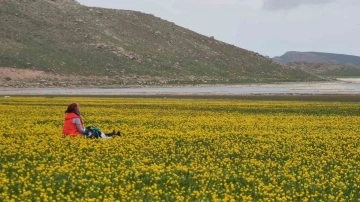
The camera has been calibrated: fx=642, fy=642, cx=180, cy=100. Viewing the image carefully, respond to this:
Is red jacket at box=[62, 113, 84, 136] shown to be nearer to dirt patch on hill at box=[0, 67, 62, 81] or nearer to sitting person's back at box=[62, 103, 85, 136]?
sitting person's back at box=[62, 103, 85, 136]

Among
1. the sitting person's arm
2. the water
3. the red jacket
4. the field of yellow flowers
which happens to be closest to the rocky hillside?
the water

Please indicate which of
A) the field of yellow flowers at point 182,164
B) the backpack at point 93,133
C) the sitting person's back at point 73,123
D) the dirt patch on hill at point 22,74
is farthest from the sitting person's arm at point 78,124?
the dirt patch on hill at point 22,74

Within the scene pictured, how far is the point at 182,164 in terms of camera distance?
19000mm

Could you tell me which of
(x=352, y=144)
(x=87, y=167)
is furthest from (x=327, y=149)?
(x=87, y=167)

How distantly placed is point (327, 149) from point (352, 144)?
169 centimetres

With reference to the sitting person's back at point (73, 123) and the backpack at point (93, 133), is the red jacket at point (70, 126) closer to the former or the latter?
the sitting person's back at point (73, 123)

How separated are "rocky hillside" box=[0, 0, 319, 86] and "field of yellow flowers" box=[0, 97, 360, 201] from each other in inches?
3872

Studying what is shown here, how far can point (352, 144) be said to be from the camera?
2328 cm

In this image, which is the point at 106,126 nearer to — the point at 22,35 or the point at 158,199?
the point at 158,199

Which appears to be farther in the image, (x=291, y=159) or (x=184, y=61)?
(x=184, y=61)

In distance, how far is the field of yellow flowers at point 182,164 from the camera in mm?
14961

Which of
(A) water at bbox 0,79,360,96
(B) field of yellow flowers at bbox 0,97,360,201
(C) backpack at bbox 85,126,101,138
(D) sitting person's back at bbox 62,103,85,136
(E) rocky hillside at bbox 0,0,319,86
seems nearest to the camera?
(B) field of yellow flowers at bbox 0,97,360,201

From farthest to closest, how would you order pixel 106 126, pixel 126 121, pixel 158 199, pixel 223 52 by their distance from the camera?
pixel 223 52, pixel 126 121, pixel 106 126, pixel 158 199

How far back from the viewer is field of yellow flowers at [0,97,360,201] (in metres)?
15.0
